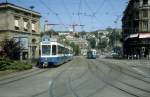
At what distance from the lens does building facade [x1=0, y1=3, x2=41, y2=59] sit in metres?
60.0

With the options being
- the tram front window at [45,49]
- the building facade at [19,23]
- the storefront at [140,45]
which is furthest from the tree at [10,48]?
the storefront at [140,45]

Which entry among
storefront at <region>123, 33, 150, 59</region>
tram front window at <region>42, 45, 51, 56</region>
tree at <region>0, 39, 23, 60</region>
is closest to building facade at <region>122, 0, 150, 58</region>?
storefront at <region>123, 33, 150, 59</region>

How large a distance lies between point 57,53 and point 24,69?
495 centimetres

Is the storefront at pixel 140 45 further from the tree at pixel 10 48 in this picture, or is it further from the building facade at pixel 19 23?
the tree at pixel 10 48

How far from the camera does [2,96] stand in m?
15.9

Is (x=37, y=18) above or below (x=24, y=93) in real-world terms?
above

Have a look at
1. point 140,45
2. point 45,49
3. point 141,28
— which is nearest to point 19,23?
point 45,49

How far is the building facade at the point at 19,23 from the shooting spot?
197ft

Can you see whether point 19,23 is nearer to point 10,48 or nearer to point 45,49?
point 10,48

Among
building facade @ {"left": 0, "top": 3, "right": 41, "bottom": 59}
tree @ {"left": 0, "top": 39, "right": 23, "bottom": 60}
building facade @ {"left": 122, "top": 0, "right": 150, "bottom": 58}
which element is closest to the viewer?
tree @ {"left": 0, "top": 39, "right": 23, "bottom": 60}

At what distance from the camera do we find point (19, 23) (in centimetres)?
6356

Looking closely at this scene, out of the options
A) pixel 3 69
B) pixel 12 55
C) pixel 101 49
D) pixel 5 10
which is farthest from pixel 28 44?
pixel 101 49

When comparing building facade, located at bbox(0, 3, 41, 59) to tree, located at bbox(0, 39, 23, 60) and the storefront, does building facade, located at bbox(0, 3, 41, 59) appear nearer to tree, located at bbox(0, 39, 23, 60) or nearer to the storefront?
tree, located at bbox(0, 39, 23, 60)

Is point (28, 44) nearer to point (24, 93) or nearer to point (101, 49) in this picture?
point (24, 93)
